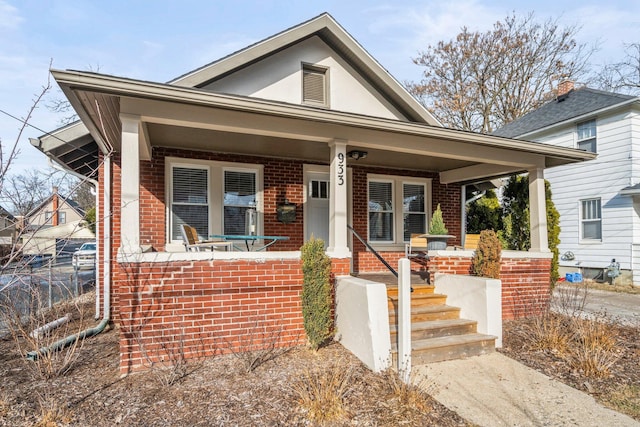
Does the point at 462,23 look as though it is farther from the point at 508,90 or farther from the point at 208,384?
the point at 208,384

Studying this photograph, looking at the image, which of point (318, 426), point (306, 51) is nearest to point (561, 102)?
point (306, 51)

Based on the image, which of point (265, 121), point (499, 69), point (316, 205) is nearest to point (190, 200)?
point (316, 205)

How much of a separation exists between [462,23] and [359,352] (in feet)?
67.5

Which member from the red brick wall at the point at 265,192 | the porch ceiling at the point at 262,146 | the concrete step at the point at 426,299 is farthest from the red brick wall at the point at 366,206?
the concrete step at the point at 426,299

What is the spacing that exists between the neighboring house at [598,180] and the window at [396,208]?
641cm

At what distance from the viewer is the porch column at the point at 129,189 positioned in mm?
4090

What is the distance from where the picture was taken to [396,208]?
841 cm

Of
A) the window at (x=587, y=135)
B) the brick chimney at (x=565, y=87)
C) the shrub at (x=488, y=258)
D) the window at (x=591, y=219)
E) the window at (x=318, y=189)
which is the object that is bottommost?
the shrub at (x=488, y=258)

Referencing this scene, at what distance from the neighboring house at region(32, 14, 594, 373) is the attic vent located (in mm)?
28

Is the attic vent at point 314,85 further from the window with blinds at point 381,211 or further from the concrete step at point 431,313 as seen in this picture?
the concrete step at point 431,313

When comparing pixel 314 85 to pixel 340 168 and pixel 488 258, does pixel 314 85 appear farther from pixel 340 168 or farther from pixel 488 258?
pixel 488 258

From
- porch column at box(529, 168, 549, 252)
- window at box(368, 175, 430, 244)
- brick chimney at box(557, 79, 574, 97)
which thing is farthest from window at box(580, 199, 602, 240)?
window at box(368, 175, 430, 244)

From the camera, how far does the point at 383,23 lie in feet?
41.9

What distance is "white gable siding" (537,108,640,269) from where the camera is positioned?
1089 centimetres
